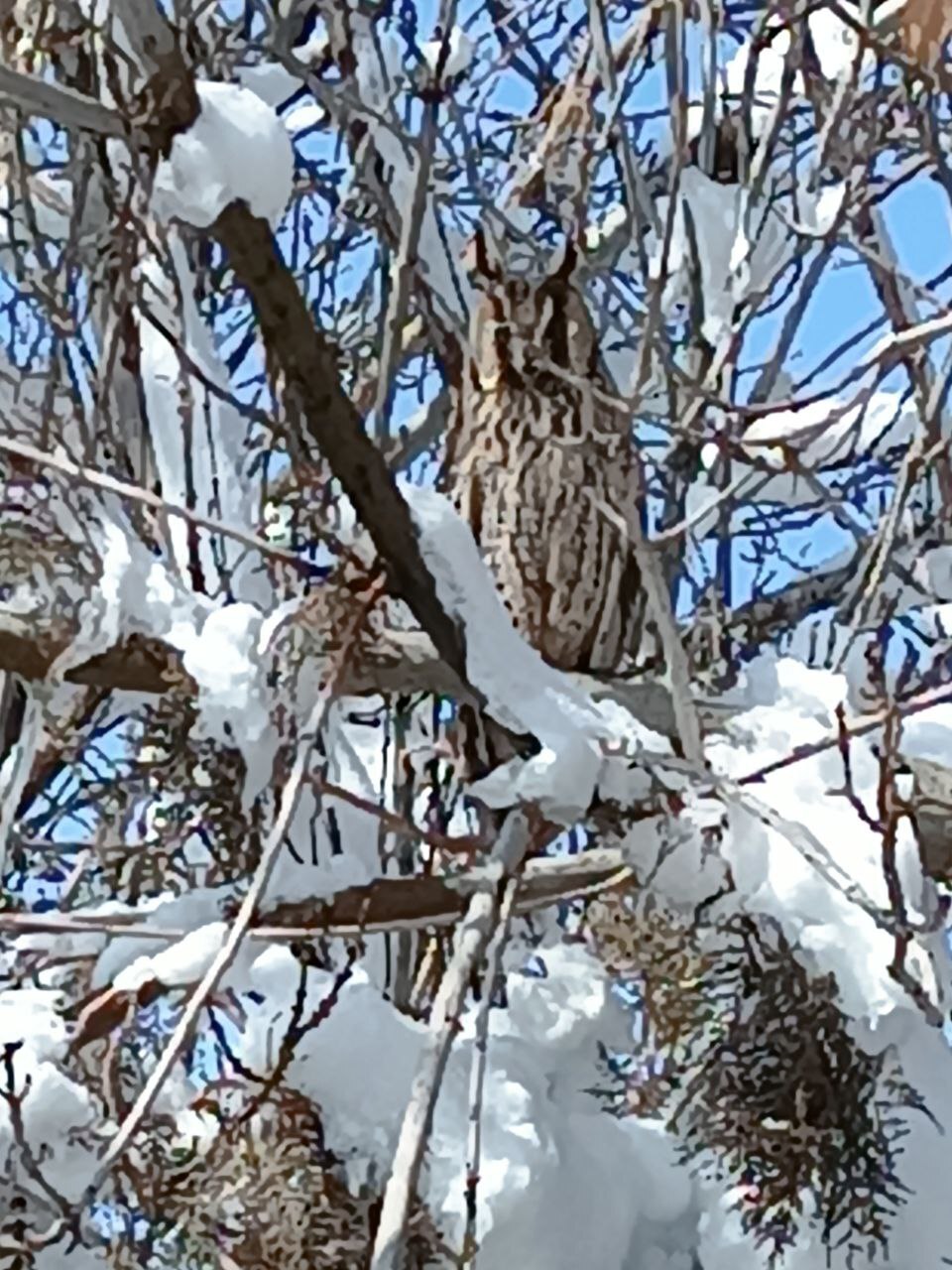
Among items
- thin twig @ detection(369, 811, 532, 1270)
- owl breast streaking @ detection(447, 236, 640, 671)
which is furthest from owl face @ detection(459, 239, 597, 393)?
thin twig @ detection(369, 811, 532, 1270)

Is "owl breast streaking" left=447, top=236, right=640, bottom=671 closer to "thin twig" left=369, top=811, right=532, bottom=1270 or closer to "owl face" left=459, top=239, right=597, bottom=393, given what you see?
"owl face" left=459, top=239, right=597, bottom=393

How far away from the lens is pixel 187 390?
1853 millimetres

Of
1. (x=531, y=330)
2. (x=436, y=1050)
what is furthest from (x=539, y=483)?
(x=436, y=1050)

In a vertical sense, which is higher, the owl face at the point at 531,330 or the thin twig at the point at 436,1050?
the owl face at the point at 531,330

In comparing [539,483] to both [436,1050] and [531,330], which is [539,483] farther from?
[436,1050]

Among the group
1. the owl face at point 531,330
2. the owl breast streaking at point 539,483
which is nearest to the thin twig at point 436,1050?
the owl breast streaking at point 539,483

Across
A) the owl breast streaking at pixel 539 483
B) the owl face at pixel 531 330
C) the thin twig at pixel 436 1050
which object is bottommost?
the thin twig at pixel 436 1050

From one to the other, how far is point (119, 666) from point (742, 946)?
0.50m

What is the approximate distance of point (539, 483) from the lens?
6.34 ft

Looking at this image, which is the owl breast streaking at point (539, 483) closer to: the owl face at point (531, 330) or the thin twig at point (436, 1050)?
the owl face at point (531, 330)

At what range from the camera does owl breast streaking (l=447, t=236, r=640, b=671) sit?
6.34ft

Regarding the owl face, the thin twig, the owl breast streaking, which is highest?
the owl face

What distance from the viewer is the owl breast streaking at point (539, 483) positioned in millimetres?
1934

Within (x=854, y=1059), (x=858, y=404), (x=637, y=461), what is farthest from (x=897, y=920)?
(x=637, y=461)
